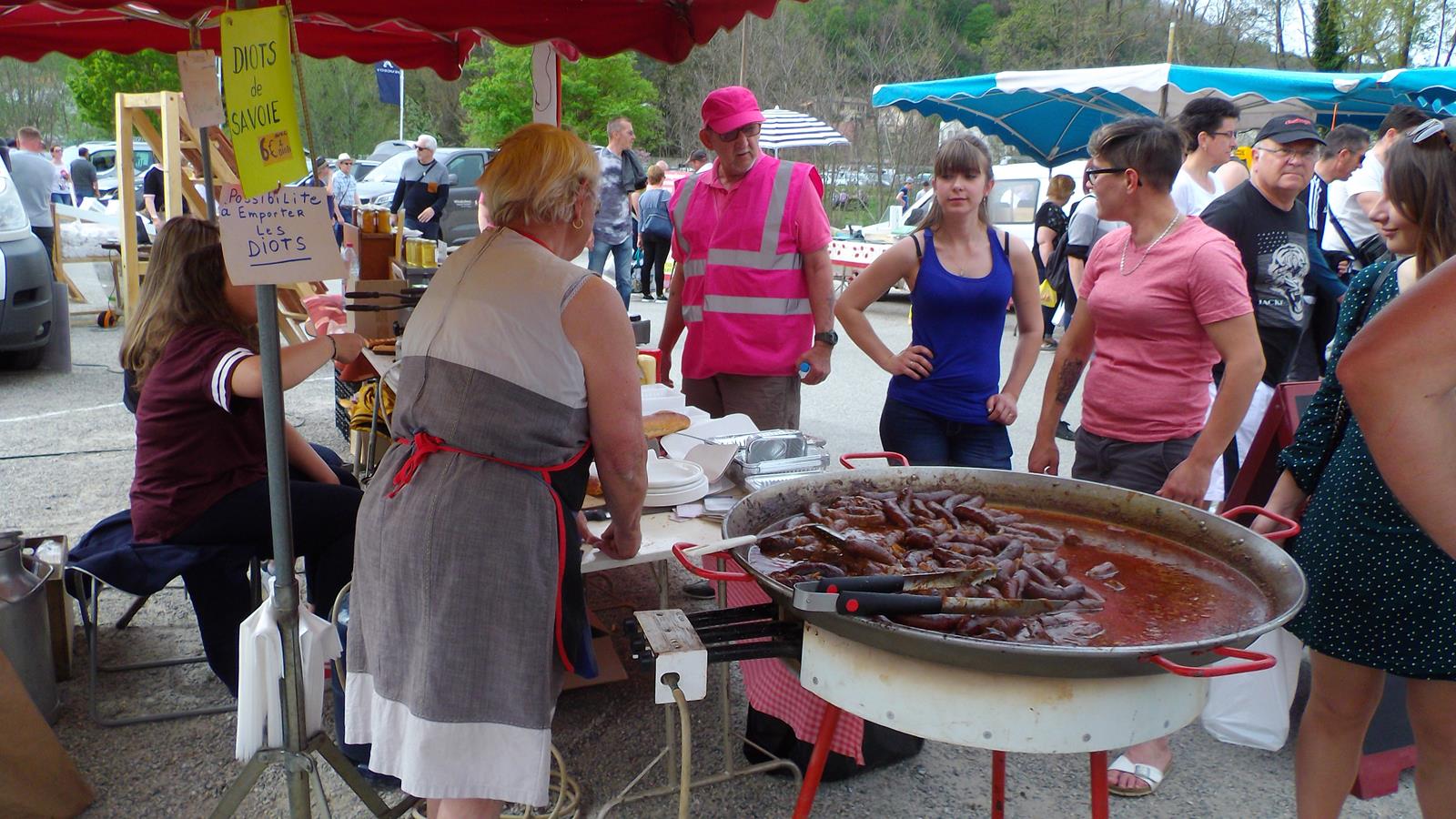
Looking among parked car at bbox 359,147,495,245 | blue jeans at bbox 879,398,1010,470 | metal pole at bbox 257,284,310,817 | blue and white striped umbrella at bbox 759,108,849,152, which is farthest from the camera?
parked car at bbox 359,147,495,245

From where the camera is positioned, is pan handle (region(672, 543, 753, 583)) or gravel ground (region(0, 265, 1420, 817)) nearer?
pan handle (region(672, 543, 753, 583))

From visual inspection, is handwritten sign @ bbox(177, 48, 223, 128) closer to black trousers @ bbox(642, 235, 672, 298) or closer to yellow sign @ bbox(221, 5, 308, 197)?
yellow sign @ bbox(221, 5, 308, 197)

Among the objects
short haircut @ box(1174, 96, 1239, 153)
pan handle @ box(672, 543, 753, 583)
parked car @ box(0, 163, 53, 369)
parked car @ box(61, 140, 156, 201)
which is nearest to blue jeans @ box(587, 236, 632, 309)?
parked car @ box(0, 163, 53, 369)

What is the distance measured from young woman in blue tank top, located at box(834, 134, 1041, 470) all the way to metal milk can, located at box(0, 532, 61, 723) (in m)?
2.84

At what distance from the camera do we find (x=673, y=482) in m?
2.70

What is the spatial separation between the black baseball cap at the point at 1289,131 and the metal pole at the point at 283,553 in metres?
3.55

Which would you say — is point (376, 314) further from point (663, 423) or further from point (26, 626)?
point (663, 423)

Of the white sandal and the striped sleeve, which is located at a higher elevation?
the striped sleeve

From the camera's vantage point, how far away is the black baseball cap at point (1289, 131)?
3.74 meters

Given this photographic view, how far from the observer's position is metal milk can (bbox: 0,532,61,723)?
10.0 ft

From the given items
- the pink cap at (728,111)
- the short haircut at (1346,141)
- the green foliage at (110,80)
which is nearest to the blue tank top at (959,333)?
the pink cap at (728,111)

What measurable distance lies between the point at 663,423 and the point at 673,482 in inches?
19.2

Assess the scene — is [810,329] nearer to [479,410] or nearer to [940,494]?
[940,494]

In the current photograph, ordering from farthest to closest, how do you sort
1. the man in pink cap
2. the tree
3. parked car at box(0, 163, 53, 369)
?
the tree
parked car at box(0, 163, 53, 369)
the man in pink cap
